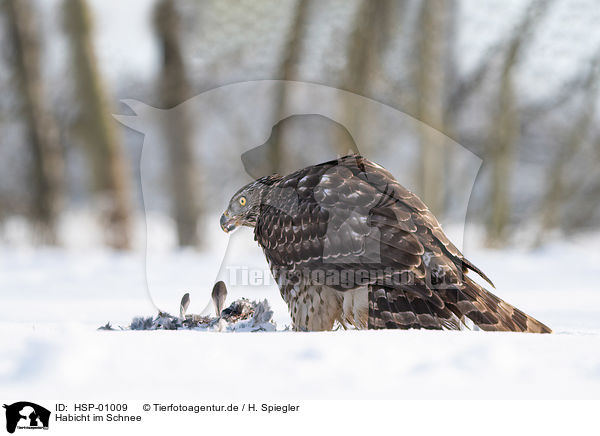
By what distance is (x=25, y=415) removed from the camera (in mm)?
2172

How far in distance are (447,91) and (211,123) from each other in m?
4.74

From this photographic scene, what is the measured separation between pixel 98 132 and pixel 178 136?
1.26 metres

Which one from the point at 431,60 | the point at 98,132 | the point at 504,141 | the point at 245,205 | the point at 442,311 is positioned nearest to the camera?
the point at 442,311

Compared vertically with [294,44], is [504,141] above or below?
below

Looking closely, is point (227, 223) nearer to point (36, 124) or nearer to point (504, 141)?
point (36, 124)

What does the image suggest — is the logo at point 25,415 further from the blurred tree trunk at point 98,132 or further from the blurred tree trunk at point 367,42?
the blurred tree trunk at point 98,132

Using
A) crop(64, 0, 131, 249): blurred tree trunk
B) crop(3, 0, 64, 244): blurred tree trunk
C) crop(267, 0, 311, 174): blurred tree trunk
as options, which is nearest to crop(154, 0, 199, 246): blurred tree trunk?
crop(64, 0, 131, 249): blurred tree trunk

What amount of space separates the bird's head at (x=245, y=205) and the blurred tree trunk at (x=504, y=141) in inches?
305

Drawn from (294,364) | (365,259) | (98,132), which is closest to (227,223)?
(365,259)

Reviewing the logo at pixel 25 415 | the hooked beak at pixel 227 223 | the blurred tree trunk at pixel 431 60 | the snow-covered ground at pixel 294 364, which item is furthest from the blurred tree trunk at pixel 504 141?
the logo at pixel 25 415

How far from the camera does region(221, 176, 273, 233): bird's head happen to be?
387 cm

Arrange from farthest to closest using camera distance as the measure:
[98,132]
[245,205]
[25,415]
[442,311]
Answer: [98,132] → [245,205] → [442,311] → [25,415]

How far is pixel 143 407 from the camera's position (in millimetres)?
2121

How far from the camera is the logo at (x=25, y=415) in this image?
7.07 feet
